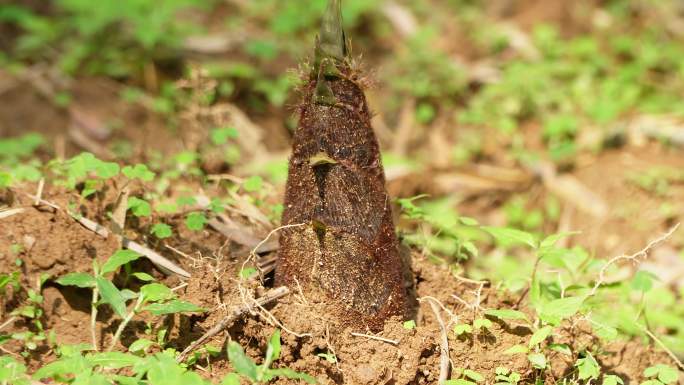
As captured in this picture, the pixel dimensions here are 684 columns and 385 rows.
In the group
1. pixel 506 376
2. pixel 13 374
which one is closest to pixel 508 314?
pixel 506 376

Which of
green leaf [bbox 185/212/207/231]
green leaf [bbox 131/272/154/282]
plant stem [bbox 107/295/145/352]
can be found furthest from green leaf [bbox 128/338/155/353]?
green leaf [bbox 185/212/207/231]

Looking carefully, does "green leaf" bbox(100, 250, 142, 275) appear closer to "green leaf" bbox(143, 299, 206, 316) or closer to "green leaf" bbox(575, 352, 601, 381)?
"green leaf" bbox(143, 299, 206, 316)

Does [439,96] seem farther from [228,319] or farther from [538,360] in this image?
[228,319]

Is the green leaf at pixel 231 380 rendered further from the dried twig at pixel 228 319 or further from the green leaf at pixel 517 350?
the green leaf at pixel 517 350

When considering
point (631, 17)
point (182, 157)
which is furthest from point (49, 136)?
point (631, 17)

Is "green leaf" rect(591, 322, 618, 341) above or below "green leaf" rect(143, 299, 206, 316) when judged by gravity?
below

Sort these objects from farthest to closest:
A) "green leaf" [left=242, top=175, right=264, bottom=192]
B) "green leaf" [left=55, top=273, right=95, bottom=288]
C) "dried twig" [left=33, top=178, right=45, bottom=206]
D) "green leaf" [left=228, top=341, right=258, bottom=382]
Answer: "green leaf" [left=242, top=175, right=264, bottom=192]
"dried twig" [left=33, top=178, right=45, bottom=206]
"green leaf" [left=55, top=273, right=95, bottom=288]
"green leaf" [left=228, top=341, right=258, bottom=382]
